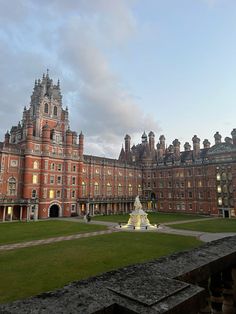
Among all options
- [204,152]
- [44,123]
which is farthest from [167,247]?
[204,152]

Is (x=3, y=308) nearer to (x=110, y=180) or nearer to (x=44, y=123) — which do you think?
(x=44, y=123)

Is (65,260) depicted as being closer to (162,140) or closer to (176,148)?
(176,148)

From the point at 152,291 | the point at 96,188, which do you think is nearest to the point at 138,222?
the point at 96,188

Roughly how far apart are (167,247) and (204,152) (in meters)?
60.8

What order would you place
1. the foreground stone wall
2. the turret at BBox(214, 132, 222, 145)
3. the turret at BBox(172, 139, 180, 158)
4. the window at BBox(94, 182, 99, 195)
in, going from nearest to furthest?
1. the foreground stone wall
2. the turret at BBox(214, 132, 222, 145)
3. the window at BBox(94, 182, 99, 195)
4. the turret at BBox(172, 139, 180, 158)

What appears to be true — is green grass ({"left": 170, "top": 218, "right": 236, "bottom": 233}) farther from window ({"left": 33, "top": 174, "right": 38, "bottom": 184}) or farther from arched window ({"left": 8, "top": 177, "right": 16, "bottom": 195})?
arched window ({"left": 8, "top": 177, "right": 16, "bottom": 195})

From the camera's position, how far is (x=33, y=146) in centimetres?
5766

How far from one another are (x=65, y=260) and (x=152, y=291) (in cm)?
1791

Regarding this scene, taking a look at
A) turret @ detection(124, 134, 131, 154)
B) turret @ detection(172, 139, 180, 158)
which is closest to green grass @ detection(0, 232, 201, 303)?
turret @ detection(172, 139, 180, 158)

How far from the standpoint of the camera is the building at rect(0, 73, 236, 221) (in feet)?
183

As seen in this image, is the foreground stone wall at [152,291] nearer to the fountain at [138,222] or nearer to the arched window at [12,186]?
the fountain at [138,222]

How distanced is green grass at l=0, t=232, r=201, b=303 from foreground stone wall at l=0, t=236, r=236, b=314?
36.1 feet

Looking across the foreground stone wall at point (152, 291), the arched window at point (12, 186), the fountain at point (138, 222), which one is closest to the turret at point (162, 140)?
the fountain at point (138, 222)

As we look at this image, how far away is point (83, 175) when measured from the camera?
69938mm
